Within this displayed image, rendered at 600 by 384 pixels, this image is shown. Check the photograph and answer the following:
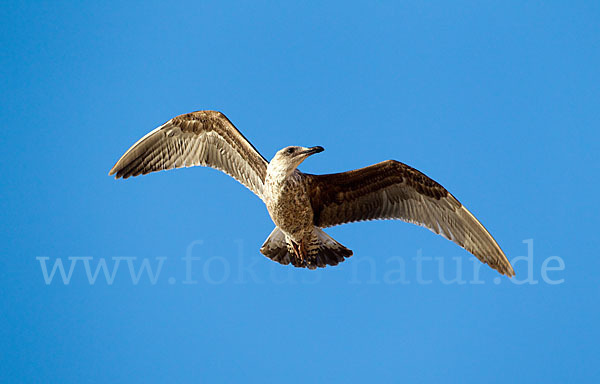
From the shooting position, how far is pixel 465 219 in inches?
298

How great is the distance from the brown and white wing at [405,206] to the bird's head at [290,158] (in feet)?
2.05

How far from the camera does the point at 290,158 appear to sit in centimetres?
685

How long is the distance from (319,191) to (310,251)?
2.52 feet

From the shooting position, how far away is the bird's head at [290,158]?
268 inches

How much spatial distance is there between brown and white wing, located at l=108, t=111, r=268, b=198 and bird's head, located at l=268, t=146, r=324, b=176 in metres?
0.68

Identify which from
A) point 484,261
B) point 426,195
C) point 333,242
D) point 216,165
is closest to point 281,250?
point 333,242

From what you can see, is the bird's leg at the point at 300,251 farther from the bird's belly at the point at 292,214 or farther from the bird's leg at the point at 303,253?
the bird's belly at the point at 292,214

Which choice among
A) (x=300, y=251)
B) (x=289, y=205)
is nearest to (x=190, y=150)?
(x=289, y=205)

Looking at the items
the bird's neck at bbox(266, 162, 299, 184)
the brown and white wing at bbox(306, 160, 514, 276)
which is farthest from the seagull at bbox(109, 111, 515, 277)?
the bird's neck at bbox(266, 162, 299, 184)

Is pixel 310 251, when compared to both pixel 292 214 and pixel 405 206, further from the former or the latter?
pixel 405 206

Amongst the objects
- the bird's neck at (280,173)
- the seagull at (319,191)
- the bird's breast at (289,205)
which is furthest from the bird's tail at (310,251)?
the bird's neck at (280,173)

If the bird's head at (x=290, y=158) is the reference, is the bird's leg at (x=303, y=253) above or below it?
below

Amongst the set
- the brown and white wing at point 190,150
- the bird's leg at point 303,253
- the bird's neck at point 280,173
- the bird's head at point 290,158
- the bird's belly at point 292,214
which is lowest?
the bird's leg at point 303,253

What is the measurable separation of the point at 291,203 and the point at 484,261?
7.92ft
